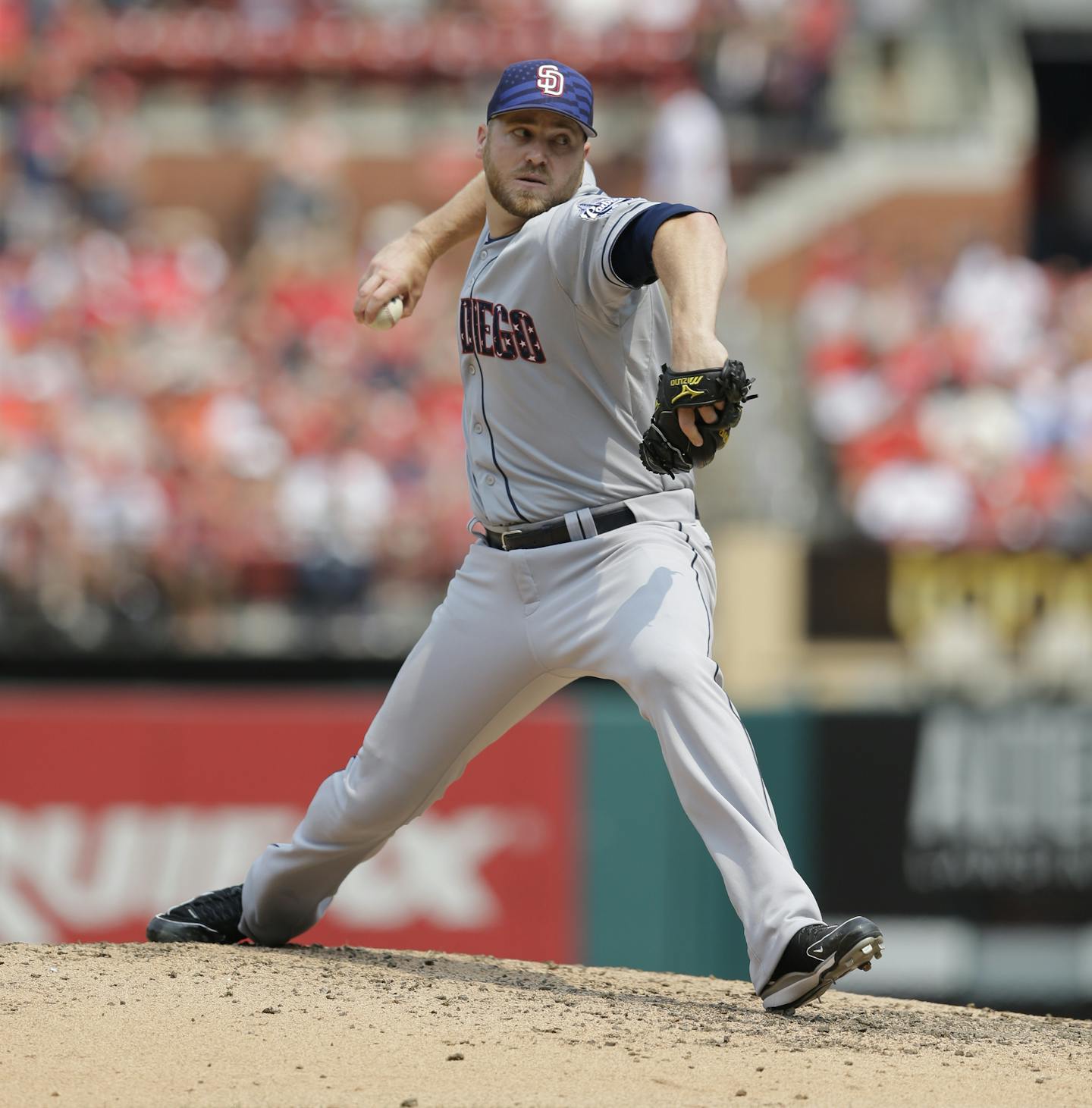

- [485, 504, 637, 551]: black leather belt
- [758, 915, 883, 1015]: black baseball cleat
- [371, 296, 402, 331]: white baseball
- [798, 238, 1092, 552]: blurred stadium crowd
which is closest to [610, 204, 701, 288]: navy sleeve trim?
[485, 504, 637, 551]: black leather belt

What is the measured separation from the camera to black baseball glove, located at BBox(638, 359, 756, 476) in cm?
350

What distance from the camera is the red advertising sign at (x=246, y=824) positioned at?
7531 millimetres

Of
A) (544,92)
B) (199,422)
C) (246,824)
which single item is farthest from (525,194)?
(199,422)

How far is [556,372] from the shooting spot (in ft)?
13.4

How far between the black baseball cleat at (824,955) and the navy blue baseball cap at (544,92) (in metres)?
1.80

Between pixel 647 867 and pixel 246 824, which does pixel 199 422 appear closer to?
pixel 246 824

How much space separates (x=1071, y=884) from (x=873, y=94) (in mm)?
9870

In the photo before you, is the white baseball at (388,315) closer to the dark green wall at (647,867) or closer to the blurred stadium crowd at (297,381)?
the dark green wall at (647,867)

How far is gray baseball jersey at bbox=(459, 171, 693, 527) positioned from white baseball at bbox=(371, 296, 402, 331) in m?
0.23

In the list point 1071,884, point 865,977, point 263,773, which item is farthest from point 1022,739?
point 263,773

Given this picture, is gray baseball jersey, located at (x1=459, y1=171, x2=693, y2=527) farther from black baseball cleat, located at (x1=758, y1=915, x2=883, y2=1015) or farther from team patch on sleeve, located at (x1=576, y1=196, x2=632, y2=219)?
black baseball cleat, located at (x1=758, y1=915, x2=883, y2=1015)

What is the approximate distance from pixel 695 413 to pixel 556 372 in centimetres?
62

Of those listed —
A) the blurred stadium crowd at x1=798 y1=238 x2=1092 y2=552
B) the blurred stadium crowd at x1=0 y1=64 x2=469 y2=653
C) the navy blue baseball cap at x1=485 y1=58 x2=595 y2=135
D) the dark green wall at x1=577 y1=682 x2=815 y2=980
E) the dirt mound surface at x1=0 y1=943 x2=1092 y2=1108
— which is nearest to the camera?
the dirt mound surface at x1=0 y1=943 x2=1092 y2=1108

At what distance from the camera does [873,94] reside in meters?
16.0
